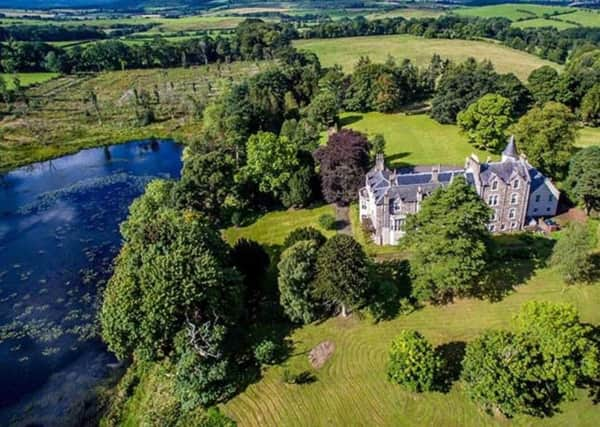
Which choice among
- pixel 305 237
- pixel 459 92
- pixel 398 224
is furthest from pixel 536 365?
pixel 459 92

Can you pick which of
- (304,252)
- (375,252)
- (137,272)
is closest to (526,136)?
(375,252)

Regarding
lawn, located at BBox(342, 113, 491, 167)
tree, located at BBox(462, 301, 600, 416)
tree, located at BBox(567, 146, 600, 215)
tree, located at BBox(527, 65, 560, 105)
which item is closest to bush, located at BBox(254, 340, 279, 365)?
tree, located at BBox(462, 301, 600, 416)

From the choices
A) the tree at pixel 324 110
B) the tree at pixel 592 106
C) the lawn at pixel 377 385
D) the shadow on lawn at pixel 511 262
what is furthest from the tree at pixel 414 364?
the tree at pixel 592 106

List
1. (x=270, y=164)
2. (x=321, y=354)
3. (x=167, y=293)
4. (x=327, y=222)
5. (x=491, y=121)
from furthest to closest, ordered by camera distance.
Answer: (x=491, y=121) < (x=270, y=164) < (x=327, y=222) < (x=321, y=354) < (x=167, y=293)

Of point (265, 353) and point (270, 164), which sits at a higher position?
point (270, 164)

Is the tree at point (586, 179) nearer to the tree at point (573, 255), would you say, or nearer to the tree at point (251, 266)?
the tree at point (573, 255)

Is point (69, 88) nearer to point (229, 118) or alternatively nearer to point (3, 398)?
point (229, 118)

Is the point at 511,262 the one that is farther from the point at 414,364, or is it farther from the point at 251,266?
the point at 251,266
